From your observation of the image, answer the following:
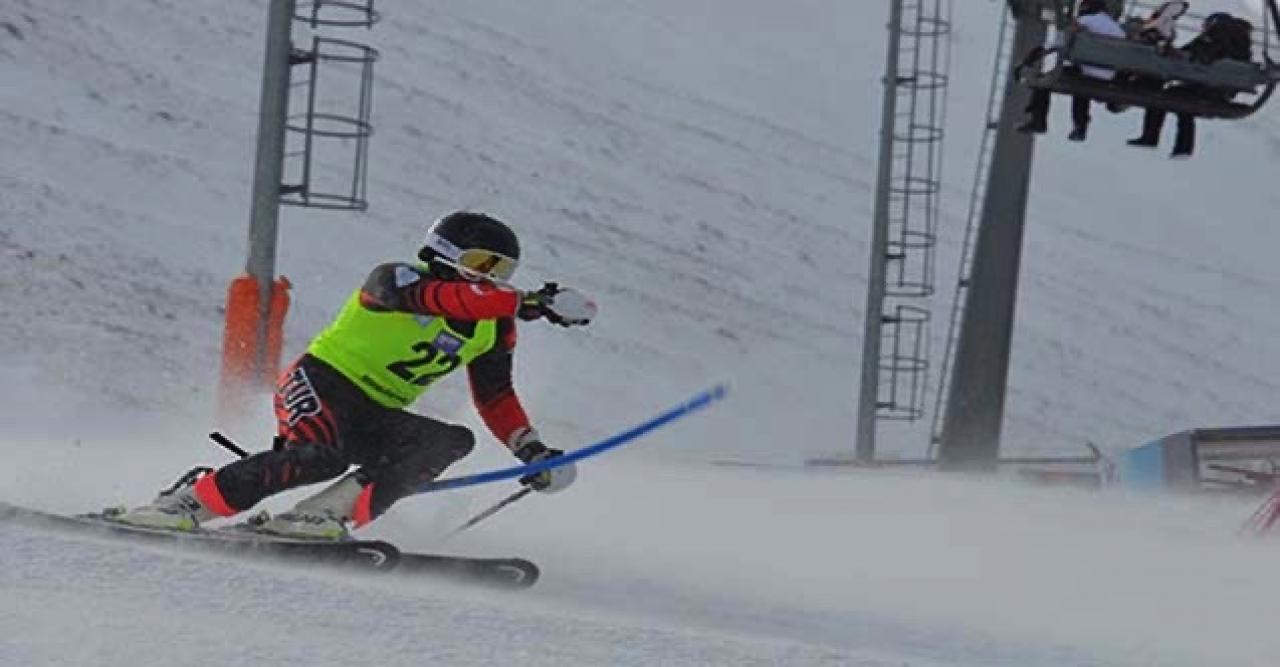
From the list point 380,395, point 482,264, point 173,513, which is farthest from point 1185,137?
point 173,513

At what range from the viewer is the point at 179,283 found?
2384 cm

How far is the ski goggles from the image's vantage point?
7.55 meters

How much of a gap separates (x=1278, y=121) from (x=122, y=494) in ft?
141

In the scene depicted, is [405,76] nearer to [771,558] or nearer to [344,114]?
[344,114]

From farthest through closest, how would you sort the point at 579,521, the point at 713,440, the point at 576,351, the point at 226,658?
1. the point at 576,351
2. the point at 713,440
3. the point at 579,521
4. the point at 226,658

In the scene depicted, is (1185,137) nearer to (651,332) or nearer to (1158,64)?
(1158,64)

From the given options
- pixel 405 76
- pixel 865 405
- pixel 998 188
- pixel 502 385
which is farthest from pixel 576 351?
pixel 502 385

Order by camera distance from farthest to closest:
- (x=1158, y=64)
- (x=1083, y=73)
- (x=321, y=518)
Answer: (x=1158, y=64) → (x=1083, y=73) → (x=321, y=518)

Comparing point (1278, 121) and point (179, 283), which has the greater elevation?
point (1278, 121)

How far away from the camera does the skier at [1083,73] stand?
13258 mm

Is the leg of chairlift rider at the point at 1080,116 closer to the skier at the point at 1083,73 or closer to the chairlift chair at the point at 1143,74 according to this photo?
the skier at the point at 1083,73

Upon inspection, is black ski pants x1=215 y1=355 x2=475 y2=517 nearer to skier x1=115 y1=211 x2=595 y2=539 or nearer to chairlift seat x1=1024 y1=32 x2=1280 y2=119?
skier x1=115 y1=211 x2=595 y2=539

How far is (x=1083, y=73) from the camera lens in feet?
43.7

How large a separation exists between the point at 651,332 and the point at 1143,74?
15.1 m
